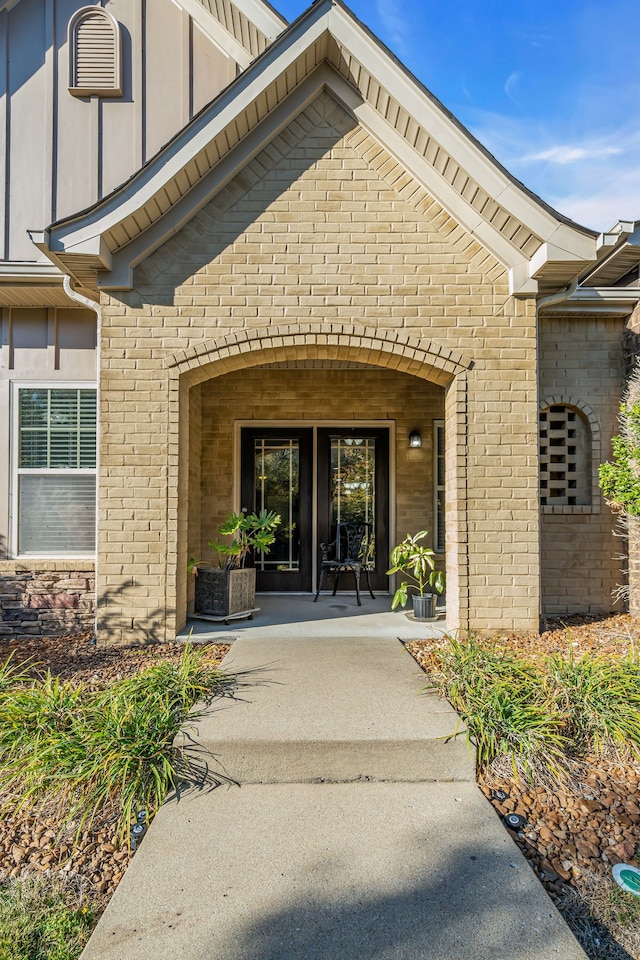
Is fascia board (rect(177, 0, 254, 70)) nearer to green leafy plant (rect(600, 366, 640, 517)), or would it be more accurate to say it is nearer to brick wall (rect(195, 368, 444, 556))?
brick wall (rect(195, 368, 444, 556))

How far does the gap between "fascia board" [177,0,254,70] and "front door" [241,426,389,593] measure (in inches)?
177

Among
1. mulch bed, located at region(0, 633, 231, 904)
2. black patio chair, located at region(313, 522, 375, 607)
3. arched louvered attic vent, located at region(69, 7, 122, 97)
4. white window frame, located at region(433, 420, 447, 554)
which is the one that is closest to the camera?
mulch bed, located at region(0, 633, 231, 904)

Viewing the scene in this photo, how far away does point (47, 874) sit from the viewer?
2432mm

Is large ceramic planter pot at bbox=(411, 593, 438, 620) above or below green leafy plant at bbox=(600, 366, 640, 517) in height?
below

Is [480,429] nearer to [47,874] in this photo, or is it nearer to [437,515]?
[437,515]

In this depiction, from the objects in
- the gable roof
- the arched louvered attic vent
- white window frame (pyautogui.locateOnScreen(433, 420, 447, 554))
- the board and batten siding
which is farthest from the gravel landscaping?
the arched louvered attic vent

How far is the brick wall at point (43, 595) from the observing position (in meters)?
5.96

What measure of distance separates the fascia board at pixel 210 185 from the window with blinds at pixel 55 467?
5.06 ft

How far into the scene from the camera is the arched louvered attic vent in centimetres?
663

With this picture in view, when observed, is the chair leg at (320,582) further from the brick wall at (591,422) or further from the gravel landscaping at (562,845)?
the gravel landscaping at (562,845)

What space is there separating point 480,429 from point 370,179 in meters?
2.63

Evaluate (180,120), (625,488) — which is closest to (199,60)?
(180,120)

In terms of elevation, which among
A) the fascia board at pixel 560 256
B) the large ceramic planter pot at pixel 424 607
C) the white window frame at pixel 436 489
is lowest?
the large ceramic planter pot at pixel 424 607

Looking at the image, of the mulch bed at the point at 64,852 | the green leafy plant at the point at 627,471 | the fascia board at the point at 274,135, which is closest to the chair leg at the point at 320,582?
the green leafy plant at the point at 627,471
